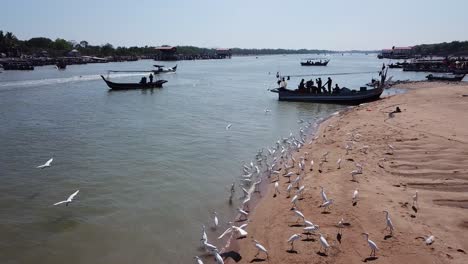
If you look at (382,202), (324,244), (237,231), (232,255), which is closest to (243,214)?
(237,231)

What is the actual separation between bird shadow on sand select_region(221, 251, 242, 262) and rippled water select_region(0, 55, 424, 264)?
88 cm

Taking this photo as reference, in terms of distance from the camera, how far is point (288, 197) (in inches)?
498

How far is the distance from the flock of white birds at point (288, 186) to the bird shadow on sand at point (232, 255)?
0.16 meters

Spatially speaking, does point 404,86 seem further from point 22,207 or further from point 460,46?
point 460,46

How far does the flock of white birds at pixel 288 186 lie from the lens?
9.33 metres

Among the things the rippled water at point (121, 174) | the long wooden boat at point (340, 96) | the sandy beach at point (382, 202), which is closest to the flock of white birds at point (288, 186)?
the sandy beach at point (382, 202)

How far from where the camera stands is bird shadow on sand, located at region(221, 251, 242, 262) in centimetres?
931

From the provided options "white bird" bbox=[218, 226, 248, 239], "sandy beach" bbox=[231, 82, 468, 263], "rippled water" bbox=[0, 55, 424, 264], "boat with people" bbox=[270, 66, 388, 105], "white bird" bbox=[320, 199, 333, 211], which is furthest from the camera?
"boat with people" bbox=[270, 66, 388, 105]

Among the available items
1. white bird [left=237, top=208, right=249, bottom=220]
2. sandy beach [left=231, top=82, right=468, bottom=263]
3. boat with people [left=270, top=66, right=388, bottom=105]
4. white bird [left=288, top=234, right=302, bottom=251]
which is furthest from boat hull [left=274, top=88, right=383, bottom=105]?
white bird [left=288, top=234, right=302, bottom=251]

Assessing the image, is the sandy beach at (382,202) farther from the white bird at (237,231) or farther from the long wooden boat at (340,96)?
the long wooden boat at (340,96)

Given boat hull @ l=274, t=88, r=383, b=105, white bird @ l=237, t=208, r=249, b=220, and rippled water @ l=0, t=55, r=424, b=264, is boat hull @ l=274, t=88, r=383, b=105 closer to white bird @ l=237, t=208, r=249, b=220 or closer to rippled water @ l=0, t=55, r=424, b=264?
rippled water @ l=0, t=55, r=424, b=264

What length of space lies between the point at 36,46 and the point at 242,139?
479ft

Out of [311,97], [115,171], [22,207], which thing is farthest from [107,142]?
[311,97]

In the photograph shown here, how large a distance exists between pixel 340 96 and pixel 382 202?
2732cm
